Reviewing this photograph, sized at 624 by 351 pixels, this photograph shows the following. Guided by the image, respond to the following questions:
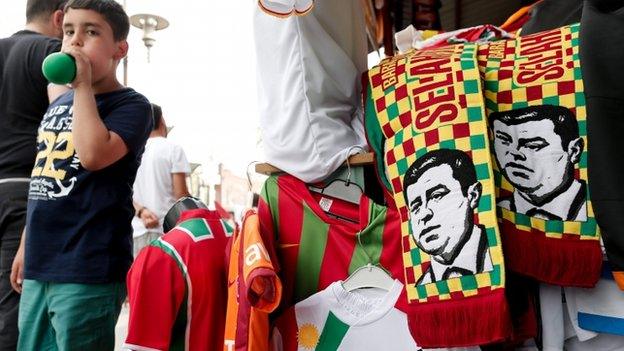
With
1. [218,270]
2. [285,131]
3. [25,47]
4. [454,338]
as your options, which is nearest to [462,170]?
[454,338]

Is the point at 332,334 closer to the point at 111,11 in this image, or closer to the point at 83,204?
the point at 83,204

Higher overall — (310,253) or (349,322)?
(310,253)

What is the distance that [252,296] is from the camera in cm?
129

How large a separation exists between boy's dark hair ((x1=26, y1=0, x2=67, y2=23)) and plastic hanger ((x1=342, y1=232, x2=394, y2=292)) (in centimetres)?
172

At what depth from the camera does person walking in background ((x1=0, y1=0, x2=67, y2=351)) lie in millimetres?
1888

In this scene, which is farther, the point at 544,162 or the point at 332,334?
the point at 332,334

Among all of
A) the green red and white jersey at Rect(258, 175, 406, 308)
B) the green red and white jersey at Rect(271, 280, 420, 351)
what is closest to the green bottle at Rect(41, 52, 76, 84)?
the green red and white jersey at Rect(258, 175, 406, 308)

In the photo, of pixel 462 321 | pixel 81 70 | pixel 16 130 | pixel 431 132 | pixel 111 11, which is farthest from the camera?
pixel 16 130

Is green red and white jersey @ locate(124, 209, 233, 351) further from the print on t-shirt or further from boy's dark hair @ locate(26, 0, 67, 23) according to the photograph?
boy's dark hair @ locate(26, 0, 67, 23)

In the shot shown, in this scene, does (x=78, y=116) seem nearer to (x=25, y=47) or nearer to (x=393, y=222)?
(x=25, y=47)

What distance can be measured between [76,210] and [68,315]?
34 cm

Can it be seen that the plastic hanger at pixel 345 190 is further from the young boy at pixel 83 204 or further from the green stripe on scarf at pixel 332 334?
the young boy at pixel 83 204

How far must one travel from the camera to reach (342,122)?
1.54m

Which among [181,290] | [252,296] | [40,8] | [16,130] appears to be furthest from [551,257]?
[40,8]
